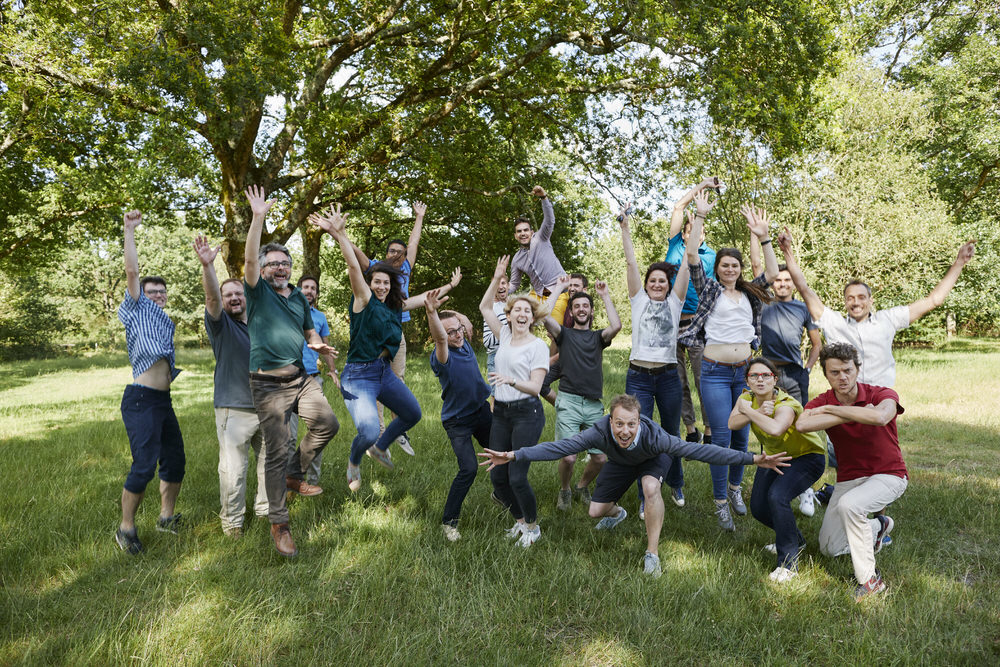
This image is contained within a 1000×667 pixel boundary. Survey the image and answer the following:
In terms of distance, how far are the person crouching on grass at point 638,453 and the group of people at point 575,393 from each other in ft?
0.05

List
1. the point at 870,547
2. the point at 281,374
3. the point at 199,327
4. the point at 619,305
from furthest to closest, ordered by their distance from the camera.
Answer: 1. the point at 619,305
2. the point at 199,327
3. the point at 281,374
4. the point at 870,547

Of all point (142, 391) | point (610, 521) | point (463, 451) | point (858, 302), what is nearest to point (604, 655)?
point (610, 521)

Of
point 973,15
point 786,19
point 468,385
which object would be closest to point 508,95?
point 786,19

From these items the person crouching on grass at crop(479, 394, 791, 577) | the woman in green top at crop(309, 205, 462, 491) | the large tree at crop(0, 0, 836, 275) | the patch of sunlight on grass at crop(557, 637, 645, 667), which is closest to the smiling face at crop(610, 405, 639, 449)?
the person crouching on grass at crop(479, 394, 791, 577)

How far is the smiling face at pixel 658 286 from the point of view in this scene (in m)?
5.78

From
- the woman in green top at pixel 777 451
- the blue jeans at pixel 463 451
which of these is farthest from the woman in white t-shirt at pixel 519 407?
the woman in green top at pixel 777 451

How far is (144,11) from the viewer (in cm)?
1107

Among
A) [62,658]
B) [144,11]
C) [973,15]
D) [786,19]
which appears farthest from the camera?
[973,15]

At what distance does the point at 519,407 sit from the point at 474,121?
38.5 ft

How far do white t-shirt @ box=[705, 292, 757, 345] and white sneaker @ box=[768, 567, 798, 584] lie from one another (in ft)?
A: 6.90

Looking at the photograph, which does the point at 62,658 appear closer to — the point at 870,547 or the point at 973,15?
the point at 870,547

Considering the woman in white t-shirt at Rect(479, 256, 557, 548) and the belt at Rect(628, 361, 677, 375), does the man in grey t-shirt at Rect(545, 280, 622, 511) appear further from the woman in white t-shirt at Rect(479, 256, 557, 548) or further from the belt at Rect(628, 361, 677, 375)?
the woman in white t-shirt at Rect(479, 256, 557, 548)

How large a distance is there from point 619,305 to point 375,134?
46.7 meters

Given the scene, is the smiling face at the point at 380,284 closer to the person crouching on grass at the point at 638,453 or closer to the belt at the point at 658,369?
the person crouching on grass at the point at 638,453
